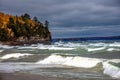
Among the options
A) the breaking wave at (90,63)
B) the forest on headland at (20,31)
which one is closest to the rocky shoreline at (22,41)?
the forest on headland at (20,31)

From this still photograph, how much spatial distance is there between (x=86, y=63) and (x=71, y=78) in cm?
833

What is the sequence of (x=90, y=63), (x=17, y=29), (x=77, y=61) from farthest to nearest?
(x=17, y=29) → (x=77, y=61) → (x=90, y=63)

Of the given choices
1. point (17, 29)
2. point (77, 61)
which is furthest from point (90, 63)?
point (17, 29)

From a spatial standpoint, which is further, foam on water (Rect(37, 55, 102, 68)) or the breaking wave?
foam on water (Rect(37, 55, 102, 68))

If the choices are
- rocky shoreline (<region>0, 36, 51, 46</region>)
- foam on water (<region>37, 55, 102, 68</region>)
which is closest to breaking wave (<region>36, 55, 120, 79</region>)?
foam on water (<region>37, 55, 102, 68</region>)

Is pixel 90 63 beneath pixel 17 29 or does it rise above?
beneath

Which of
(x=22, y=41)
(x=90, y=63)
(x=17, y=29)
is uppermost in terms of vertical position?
(x=17, y=29)

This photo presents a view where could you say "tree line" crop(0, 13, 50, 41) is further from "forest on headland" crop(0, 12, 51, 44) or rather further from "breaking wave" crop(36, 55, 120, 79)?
"breaking wave" crop(36, 55, 120, 79)

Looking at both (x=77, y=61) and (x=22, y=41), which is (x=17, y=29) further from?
(x=77, y=61)

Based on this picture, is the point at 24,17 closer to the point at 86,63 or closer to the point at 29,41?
the point at 29,41

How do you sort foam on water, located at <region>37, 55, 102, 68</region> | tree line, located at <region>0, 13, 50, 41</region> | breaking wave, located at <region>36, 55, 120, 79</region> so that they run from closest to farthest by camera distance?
breaking wave, located at <region>36, 55, 120, 79</region> → foam on water, located at <region>37, 55, 102, 68</region> → tree line, located at <region>0, 13, 50, 41</region>

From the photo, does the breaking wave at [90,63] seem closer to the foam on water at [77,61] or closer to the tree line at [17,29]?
the foam on water at [77,61]

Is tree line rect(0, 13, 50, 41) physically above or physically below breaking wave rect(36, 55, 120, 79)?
above

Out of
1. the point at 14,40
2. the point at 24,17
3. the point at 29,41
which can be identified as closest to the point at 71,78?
the point at 14,40
